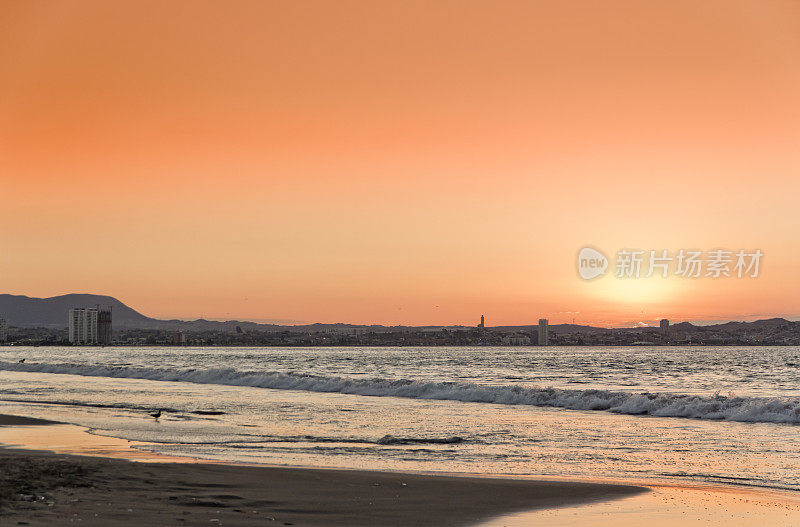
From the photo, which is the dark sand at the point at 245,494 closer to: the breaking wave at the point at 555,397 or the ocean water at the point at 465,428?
the ocean water at the point at 465,428

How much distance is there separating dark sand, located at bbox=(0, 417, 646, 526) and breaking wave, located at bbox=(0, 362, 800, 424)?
18983mm

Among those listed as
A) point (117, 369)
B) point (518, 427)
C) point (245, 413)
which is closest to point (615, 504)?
point (518, 427)

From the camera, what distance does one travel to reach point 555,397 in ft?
128

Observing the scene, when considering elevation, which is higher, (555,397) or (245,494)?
(245,494)

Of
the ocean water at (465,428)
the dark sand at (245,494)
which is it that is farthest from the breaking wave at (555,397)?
the dark sand at (245,494)

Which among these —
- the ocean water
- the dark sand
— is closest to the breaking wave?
the ocean water

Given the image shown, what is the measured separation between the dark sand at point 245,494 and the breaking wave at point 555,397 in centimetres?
1898

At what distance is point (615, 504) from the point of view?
13273mm

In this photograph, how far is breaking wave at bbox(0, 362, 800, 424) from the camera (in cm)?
3131

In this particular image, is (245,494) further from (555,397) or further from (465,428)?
(555,397)

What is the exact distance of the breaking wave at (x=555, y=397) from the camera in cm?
3131

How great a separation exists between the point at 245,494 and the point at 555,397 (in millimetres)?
27725

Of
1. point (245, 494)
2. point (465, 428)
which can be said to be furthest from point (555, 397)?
point (245, 494)

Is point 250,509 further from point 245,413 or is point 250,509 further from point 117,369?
point 117,369
